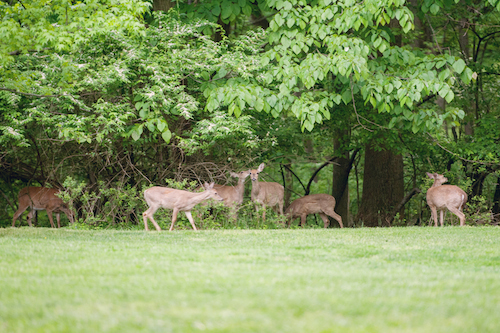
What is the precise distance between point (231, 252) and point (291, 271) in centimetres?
172

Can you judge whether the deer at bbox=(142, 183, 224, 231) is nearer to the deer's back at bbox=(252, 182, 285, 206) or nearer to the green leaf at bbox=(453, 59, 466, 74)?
the deer's back at bbox=(252, 182, 285, 206)

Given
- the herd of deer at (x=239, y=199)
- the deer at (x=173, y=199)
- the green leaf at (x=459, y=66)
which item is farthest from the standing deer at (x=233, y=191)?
the green leaf at (x=459, y=66)

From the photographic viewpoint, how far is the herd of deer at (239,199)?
12344 millimetres

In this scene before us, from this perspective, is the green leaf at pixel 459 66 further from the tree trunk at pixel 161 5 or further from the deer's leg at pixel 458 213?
the tree trunk at pixel 161 5

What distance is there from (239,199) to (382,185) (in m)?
5.57

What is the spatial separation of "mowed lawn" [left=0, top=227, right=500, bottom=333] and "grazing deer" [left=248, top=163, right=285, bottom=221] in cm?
549

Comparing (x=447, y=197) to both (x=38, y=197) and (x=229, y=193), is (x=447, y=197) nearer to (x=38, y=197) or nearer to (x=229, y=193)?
(x=229, y=193)

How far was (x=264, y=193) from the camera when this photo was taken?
16219mm

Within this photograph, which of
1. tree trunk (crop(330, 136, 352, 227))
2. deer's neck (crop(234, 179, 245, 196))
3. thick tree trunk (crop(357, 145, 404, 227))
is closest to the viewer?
deer's neck (crop(234, 179, 245, 196))

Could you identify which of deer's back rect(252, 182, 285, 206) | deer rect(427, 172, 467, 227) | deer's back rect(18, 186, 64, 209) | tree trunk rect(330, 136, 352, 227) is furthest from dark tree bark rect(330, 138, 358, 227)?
deer's back rect(18, 186, 64, 209)

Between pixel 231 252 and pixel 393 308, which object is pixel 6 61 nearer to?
pixel 231 252

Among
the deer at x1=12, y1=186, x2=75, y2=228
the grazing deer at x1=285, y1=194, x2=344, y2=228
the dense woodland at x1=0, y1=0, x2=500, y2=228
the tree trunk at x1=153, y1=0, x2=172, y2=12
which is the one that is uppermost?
the tree trunk at x1=153, y1=0, x2=172, y2=12

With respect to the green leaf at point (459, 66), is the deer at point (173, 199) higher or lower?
lower

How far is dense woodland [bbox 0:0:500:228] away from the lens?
11609 millimetres
